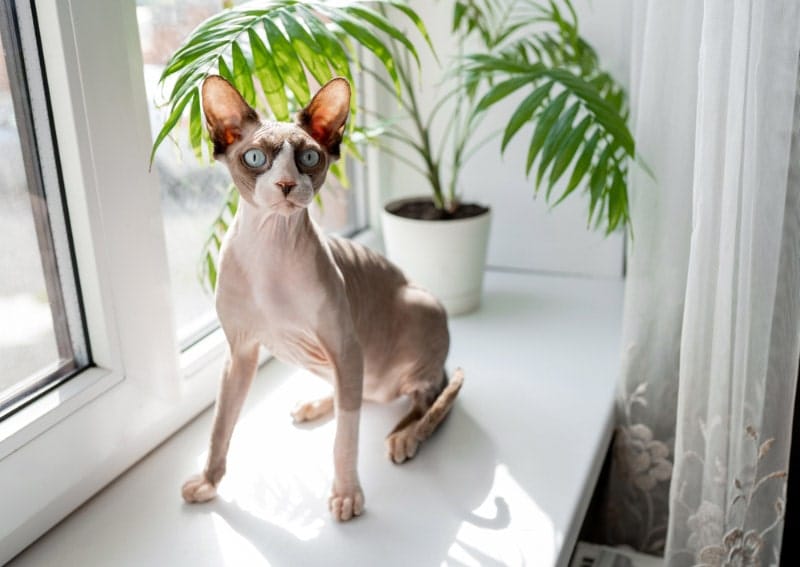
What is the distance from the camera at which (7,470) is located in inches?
28.5

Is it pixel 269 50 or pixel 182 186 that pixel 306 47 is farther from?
pixel 182 186

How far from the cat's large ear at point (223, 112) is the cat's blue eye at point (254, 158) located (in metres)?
0.03

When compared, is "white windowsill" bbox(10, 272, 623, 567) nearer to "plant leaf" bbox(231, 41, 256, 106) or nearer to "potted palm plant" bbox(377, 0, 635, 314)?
"potted palm plant" bbox(377, 0, 635, 314)

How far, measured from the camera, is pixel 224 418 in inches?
31.9

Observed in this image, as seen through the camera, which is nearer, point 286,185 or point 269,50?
point 286,185

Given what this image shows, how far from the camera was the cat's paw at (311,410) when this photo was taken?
96 cm

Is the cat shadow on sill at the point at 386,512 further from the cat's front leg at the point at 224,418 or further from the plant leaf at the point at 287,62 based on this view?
the plant leaf at the point at 287,62

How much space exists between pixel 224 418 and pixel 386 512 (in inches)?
7.1

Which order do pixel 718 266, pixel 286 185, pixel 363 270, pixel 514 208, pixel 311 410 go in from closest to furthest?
pixel 286 185 < pixel 718 266 < pixel 363 270 < pixel 311 410 < pixel 514 208

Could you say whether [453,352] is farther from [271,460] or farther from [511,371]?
[271,460]

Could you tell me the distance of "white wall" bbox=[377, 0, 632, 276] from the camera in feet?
4.35

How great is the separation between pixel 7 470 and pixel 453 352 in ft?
1.91

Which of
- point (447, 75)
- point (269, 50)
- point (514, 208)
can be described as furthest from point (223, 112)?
point (514, 208)

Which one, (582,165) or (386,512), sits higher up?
(582,165)
